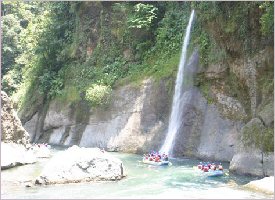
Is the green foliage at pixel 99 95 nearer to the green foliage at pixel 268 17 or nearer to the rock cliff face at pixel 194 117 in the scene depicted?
the rock cliff face at pixel 194 117

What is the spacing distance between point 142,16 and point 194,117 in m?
8.52

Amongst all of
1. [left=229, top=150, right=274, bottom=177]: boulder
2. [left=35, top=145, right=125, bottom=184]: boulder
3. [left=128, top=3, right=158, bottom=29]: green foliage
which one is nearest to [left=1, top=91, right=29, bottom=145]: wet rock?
[left=35, top=145, right=125, bottom=184]: boulder

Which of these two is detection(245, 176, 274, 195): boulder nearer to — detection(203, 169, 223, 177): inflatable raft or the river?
the river

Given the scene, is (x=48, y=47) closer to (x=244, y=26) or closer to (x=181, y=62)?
(x=181, y=62)

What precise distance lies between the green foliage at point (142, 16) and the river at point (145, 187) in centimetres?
1226

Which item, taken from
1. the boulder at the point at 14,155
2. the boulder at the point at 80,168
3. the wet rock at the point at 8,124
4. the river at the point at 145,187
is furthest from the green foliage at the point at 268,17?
the boulder at the point at 14,155

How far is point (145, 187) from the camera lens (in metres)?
14.6

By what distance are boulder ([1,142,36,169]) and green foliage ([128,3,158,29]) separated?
1158 cm

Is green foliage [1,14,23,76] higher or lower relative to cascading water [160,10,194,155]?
higher

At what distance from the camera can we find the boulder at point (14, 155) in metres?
18.3

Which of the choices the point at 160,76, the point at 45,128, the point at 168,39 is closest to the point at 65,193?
the point at 160,76

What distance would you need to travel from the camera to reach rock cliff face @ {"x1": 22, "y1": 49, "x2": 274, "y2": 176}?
19.1 m

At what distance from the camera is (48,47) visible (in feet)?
113

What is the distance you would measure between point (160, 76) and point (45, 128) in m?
10.6
